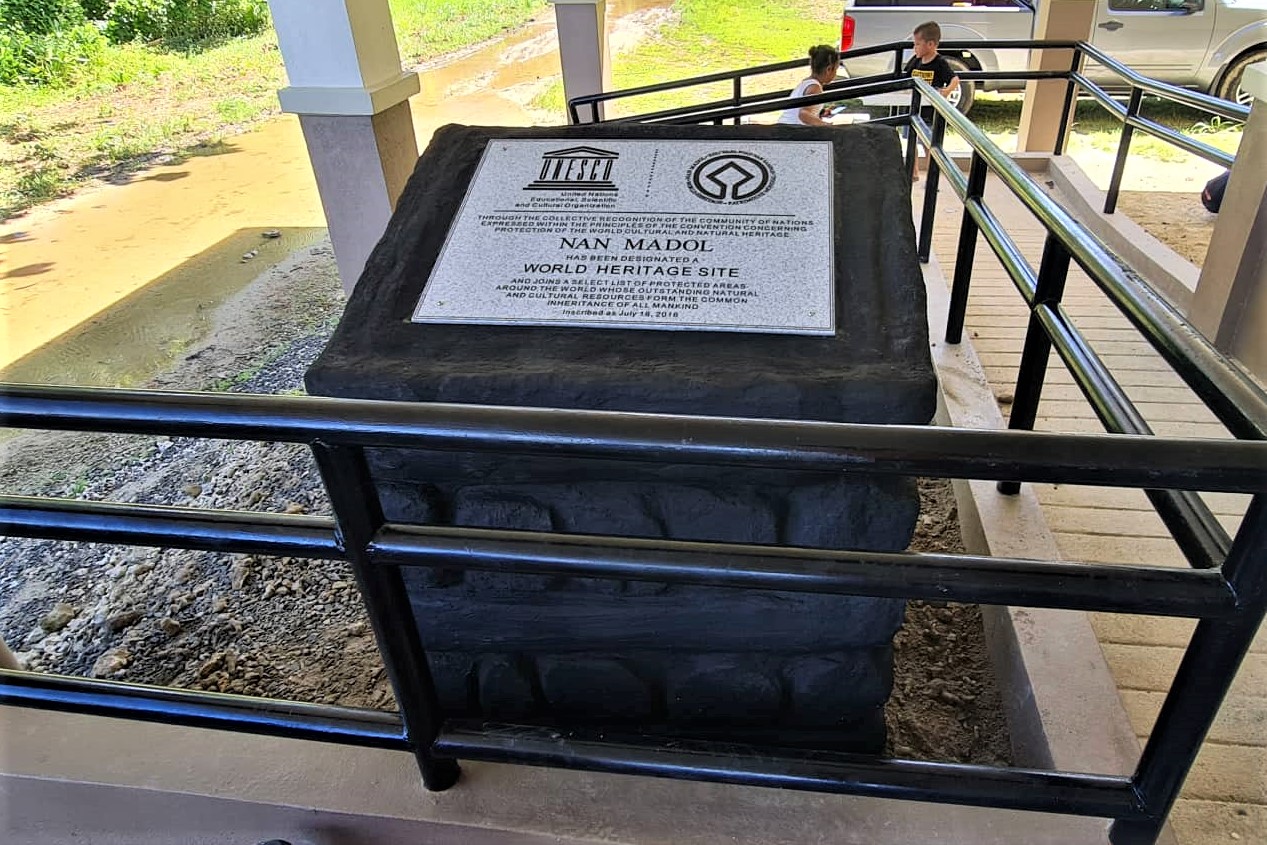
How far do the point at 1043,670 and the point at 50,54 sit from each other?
14640 millimetres

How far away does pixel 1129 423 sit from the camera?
1.40 m

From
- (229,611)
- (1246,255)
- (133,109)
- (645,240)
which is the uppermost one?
(645,240)

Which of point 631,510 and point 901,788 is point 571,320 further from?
point 901,788

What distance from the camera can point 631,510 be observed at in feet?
4.65

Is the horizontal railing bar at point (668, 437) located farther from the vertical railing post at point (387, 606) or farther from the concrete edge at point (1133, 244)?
the concrete edge at point (1133, 244)

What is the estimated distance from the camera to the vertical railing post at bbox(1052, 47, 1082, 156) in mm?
4922

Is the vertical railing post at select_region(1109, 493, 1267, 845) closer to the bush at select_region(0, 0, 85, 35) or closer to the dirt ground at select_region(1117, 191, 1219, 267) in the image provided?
the dirt ground at select_region(1117, 191, 1219, 267)

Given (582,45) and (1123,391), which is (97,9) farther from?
(1123,391)

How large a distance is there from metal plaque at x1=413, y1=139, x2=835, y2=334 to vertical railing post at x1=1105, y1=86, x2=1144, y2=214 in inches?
128

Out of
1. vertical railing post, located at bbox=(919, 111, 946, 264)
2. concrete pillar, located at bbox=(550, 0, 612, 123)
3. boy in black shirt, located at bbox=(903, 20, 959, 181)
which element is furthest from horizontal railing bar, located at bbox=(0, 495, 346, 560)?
concrete pillar, located at bbox=(550, 0, 612, 123)

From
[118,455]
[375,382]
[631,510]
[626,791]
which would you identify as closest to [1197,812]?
[626,791]

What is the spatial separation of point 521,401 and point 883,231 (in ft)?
2.42

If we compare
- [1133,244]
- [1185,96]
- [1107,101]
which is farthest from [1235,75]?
[1185,96]

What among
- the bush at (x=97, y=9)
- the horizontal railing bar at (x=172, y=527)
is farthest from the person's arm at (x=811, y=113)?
the bush at (x=97, y=9)
